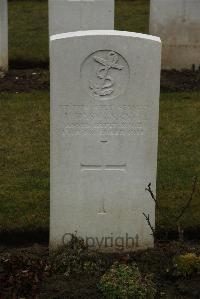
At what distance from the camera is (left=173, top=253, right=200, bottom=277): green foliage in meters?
5.89

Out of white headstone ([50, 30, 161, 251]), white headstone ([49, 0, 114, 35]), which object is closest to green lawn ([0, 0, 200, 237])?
white headstone ([50, 30, 161, 251])

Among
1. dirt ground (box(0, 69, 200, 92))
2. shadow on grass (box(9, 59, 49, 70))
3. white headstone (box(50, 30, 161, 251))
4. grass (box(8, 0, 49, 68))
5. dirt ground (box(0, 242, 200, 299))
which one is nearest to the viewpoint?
dirt ground (box(0, 242, 200, 299))

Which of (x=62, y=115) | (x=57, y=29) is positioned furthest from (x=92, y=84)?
(x=57, y=29)

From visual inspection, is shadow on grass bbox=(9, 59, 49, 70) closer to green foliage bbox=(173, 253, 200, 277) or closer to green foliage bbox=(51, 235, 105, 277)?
green foliage bbox=(51, 235, 105, 277)

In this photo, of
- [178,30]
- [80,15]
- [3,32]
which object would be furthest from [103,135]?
[178,30]

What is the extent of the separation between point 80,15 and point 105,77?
5.83 meters

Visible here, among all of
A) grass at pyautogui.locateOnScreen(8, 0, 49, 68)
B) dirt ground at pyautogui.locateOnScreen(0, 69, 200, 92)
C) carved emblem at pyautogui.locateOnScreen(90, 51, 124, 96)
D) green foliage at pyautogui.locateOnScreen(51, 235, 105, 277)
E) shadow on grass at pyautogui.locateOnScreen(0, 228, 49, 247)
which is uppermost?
carved emblem at pyautogui.locateOnScreen(90, 51, 124, 96)

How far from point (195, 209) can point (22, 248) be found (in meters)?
1.76

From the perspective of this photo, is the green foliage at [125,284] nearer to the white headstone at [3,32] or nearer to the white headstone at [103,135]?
the white headstone at [103,135]

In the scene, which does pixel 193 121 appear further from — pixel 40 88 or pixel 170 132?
pixel 40 88

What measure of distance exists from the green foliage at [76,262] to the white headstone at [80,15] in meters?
6.03

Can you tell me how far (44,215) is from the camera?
24.0 feet

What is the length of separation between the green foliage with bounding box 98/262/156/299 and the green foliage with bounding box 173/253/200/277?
0.24m

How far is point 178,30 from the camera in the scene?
43.4 ft
